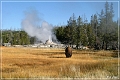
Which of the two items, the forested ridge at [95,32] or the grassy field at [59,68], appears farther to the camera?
the forested ridge at [95,32]

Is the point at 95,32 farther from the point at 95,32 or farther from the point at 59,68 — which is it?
the point at 59,68

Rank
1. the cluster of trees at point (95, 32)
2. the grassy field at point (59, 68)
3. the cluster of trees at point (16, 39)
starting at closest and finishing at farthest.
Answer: the grassy field at point (59, 68) → the cluster of trees at point (95, 32) → the cluster of trees at point (16, 39)

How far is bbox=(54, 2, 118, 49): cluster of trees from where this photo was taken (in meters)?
63.7

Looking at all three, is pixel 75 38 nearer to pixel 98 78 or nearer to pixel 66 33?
pixel 66 33

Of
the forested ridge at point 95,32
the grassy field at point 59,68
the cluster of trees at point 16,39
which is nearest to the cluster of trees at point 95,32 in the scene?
the forested ridge at point 95,32

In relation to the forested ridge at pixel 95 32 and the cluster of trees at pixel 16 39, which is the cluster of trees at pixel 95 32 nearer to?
the forested ridge at pixel 95 32

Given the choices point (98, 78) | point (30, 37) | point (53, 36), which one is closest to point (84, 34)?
point (53, 36)

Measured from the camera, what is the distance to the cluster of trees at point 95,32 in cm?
6369

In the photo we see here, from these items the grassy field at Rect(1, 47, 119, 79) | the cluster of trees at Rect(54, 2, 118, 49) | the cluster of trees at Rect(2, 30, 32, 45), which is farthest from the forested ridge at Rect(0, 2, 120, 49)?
the grassy field at Rect(1, 47, 119, 79)

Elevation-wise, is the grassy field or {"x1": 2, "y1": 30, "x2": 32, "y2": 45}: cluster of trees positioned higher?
{"x1": 2, "y1": 30, "x2": 32, "y2": 45}: cluster of trees

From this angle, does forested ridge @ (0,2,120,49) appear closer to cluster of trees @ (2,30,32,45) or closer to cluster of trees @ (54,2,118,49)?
cluster of trees @ (54,2,118,49)

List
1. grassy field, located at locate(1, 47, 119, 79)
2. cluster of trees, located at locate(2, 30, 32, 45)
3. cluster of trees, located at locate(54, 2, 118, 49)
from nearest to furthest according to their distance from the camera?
grassy field, located at locate(1, 47, 119, 79), cluster of trees, located at locate(54, 2, 118, 49), cluster of trees, located at locate(2, 30, 32, 45)

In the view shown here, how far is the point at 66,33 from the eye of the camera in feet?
269

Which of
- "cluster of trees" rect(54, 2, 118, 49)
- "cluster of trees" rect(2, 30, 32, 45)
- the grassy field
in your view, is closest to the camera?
the grassy field
